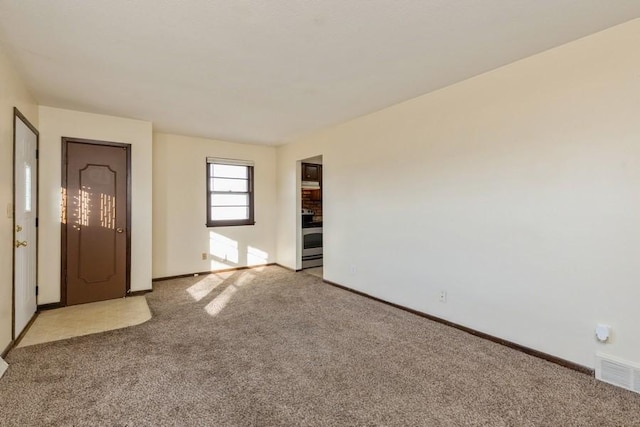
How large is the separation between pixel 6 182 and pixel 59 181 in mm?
1430

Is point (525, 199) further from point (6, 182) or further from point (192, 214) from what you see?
point (192, 214)

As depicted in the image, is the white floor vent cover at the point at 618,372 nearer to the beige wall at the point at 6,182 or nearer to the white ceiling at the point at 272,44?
the white ceiling at the point at 272,44

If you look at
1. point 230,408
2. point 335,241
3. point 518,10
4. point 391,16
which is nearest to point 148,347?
point 230,408

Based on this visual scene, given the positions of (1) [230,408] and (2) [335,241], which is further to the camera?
(2) [335,241]

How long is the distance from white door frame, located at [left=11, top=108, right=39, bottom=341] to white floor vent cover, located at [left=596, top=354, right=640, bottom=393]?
4772 millimetres

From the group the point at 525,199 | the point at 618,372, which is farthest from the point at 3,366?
the point at 618,372

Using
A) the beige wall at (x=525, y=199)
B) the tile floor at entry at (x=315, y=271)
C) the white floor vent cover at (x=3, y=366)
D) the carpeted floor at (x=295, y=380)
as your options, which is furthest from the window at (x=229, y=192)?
the white floor vent cover at (x=3, y=366)

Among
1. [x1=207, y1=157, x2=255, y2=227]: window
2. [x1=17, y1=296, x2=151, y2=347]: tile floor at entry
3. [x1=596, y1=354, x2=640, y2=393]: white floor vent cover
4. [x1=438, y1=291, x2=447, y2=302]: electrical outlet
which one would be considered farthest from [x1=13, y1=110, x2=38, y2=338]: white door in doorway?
[x1=596, y1=354, x2=640, y2=393]: white floor vent cover

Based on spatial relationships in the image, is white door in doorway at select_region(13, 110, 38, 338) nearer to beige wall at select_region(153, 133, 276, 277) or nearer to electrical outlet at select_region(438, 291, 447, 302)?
beige wall at select_region(153, 133, 276, 277)

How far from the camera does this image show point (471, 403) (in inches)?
75.2

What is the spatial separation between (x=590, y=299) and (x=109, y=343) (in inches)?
158

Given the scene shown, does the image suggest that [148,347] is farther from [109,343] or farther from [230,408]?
[230,408]

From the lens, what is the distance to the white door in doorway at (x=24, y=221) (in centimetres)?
281

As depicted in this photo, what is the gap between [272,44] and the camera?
2.30 metres
